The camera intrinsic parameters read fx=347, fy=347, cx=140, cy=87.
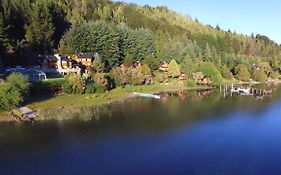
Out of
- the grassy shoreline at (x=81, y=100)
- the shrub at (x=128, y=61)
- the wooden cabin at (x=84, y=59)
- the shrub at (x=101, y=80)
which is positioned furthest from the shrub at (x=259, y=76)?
the shrub at (x=101, y=80)

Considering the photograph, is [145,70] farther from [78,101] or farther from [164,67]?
[78,101]

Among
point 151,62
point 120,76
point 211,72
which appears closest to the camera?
point 120,76

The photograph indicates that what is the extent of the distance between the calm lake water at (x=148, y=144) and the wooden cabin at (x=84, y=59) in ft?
89.3

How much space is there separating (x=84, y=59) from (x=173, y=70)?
23.9m

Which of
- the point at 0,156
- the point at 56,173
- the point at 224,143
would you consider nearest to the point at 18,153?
the point at 0,156

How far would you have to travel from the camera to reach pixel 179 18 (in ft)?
605

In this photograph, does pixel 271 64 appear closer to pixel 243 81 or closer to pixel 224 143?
pixel 243 81

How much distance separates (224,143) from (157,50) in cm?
6822

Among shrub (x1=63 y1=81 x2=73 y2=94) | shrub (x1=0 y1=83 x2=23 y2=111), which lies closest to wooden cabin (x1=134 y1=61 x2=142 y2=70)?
shrub (x1=63 y1=81 x2=73 y2=94)

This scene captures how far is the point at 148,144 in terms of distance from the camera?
36375 mm

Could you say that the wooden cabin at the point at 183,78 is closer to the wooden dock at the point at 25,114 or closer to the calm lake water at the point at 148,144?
the calm lake water at the point at 148,144

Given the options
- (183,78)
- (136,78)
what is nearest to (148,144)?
(136,78)

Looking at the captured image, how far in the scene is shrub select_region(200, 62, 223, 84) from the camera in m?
95.1

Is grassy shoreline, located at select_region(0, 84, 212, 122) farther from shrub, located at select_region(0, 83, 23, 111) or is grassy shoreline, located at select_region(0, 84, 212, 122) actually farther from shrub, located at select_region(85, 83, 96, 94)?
shrub, located at select_region(85, 83, 96, 94)
